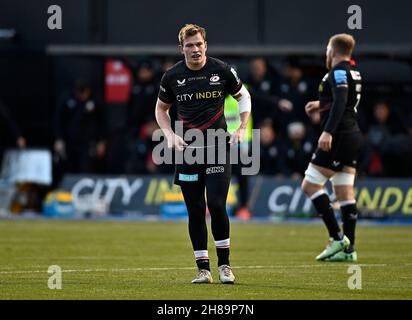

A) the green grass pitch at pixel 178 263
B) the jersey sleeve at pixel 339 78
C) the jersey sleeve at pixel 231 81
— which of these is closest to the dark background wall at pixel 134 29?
the green grass pitch at pixel 178 263

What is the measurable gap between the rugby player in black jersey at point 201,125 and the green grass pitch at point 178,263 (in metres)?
0.42

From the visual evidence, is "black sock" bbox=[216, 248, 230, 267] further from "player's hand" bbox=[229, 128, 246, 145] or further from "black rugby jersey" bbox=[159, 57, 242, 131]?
"black rugby jersey" bbox=[159, 57, 242, 131]

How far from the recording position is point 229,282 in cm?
1182

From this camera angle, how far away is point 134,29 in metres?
29.5

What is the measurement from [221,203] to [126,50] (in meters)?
16.4

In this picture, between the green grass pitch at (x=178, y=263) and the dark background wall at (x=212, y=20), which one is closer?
the green grass pitch at (x=178, y=263)

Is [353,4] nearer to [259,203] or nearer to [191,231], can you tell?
[259,203]

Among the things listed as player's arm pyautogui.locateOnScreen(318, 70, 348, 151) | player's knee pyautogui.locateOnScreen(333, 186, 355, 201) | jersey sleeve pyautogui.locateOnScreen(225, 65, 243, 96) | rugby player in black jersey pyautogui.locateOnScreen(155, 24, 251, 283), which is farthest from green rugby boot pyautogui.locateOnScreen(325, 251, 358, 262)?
jersey sleeve pyautogui.locateOnScreen(225, 65, 243, 96)

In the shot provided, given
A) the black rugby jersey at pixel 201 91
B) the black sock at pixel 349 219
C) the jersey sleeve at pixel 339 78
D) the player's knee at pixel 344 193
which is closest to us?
the black rugby jersey at pixel 201 91

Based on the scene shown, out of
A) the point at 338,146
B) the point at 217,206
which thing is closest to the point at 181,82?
the point at 217,206

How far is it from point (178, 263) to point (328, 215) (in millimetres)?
2079

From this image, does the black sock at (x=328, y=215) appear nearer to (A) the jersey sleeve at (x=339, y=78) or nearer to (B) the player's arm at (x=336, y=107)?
(B) the player's arm at (x=336, y=107)

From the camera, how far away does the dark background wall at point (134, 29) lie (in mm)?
27781
